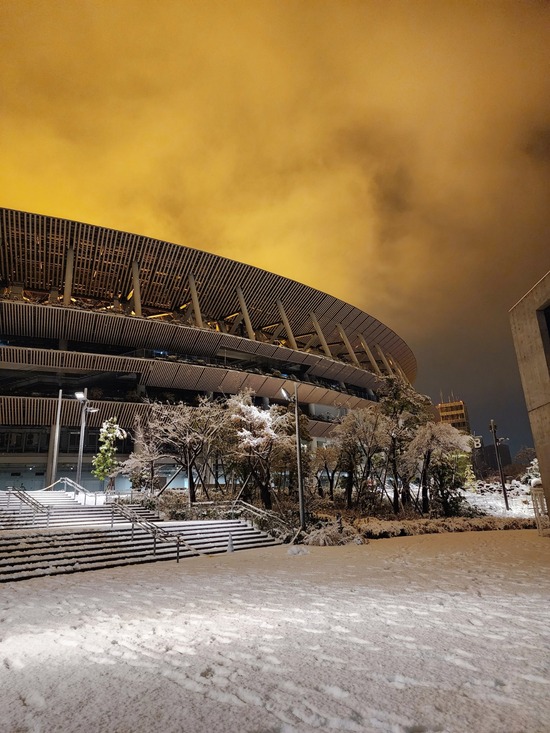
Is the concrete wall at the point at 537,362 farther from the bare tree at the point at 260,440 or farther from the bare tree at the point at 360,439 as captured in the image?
the bare tree at the point at 260,440

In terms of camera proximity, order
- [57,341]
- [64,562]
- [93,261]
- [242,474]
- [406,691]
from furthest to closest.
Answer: [93,261], [57,341], [242,474], [64,562], [406,691]

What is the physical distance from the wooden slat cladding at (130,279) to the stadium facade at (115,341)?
0.11m

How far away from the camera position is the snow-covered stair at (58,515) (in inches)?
709

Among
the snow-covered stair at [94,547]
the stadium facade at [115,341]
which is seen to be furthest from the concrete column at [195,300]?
the snow-covered stair at [94,547]

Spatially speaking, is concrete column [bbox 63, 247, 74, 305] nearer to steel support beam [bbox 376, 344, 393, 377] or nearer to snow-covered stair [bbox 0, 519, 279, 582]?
snow-covered stair [bbox 0, 519, 279, 582]

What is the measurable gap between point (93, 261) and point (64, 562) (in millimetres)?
35856

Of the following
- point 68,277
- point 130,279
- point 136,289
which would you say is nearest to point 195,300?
point 136,289

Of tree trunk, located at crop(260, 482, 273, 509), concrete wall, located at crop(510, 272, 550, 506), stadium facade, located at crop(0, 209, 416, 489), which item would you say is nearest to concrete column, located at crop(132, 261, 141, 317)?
stadium facade, located at crop(0, 209, 416, 489)

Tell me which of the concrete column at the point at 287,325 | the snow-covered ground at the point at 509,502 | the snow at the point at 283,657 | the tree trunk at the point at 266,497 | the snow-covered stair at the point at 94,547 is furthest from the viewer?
the concrete column at the point at 287,325

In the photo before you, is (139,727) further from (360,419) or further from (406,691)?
(360,419)

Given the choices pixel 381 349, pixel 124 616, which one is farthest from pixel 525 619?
pixel 381 349

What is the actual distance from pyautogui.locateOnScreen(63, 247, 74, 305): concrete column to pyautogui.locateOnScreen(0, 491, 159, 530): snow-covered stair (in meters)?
18.7

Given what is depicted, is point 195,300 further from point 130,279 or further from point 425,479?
point 425,479

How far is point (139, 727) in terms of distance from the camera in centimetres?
285
